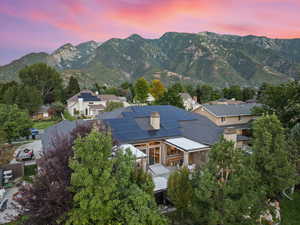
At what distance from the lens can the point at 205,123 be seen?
78.4ft

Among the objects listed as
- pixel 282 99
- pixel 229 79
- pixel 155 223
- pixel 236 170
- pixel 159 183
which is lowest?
pixel 159 183

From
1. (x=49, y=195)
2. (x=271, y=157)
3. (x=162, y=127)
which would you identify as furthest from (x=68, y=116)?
(x=271, y=157)

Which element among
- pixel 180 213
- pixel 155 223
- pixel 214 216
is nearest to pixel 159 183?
pixel 180 213

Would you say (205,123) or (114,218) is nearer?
(114,218)

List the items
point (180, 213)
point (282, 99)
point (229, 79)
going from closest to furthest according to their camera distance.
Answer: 1. point (180, 213)
2. point (282, 99)
3. point (229, 79)

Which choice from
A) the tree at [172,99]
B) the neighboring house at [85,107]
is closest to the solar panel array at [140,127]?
the tree at [172,99]

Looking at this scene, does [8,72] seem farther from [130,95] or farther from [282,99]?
[282,99]

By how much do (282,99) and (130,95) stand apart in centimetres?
7238

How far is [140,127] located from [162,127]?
256 cm

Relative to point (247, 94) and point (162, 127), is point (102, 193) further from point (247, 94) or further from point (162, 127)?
point (247, 94)

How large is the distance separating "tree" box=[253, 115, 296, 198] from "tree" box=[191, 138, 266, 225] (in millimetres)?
3186

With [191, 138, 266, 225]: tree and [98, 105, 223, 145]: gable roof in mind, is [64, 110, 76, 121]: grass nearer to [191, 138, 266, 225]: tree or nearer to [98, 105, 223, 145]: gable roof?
[98, 105, 223, 145]: gable roof

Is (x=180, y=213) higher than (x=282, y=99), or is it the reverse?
(x=282, y=99)

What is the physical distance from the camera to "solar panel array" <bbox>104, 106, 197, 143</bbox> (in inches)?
709
